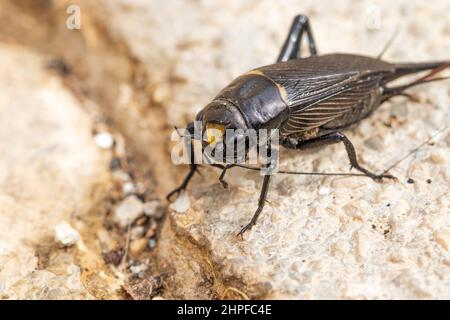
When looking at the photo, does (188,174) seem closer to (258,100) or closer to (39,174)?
(258,100)

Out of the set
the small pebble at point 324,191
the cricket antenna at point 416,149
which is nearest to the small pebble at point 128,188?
the small pebble at point 324,191

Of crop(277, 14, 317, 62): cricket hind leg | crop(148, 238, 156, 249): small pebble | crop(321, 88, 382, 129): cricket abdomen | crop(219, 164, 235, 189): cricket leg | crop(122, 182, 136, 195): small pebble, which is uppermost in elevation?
crop(277, 14, 317, 62): cricket hind leg

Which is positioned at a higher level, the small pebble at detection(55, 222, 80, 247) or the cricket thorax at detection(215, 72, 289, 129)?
the cricket thorax at detection(215, 72, 289, 129)

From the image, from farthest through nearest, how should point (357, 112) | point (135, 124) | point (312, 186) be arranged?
point (135, 124)
point (357, 112)
point (312, 186)

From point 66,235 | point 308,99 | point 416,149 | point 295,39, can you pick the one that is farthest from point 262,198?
point 295,39

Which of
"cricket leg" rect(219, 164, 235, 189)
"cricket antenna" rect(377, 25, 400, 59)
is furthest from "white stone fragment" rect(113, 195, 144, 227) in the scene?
"cricket antenna" rect(377, 25, 400, 59)

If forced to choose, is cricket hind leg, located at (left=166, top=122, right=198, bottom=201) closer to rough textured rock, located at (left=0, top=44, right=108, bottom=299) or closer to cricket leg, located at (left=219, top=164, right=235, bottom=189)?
cricket leg, located at (left=219, top=164, right=235, bottom=189)

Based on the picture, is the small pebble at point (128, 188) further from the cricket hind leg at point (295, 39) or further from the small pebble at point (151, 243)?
the cricket hind leg at point (295, 39)
